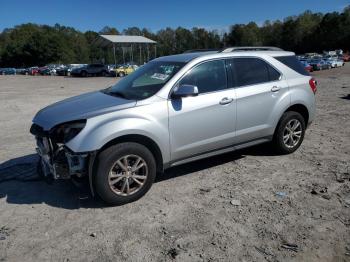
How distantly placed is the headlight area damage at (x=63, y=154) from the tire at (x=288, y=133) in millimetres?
3224

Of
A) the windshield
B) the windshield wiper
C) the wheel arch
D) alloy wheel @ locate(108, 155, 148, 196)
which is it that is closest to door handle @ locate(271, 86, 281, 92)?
the windshield

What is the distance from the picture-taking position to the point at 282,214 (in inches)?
167

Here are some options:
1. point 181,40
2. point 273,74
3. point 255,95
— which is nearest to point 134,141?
point 255,95

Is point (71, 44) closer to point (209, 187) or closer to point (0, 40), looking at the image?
point (0, 40)

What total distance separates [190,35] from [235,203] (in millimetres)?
132171

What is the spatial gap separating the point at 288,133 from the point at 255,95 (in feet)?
3.59

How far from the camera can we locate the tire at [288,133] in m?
6.04

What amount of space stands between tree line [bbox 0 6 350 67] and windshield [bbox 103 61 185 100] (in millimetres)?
61142

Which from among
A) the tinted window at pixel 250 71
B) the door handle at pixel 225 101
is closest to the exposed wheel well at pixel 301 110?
the tinted window at pixel 250 71

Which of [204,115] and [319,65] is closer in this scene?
[204,115]

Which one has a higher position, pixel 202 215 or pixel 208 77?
pixel 208 77

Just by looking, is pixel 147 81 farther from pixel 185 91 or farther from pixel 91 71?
pixel 91 71

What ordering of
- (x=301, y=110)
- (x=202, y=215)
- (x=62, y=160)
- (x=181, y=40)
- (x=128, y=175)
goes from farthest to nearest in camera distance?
(x=181, y=40) → (x=301, y=110) → (x=128, y=175) → (x=62, y=160) → (x=202, y=215)

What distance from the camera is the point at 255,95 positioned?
5.59 metres
